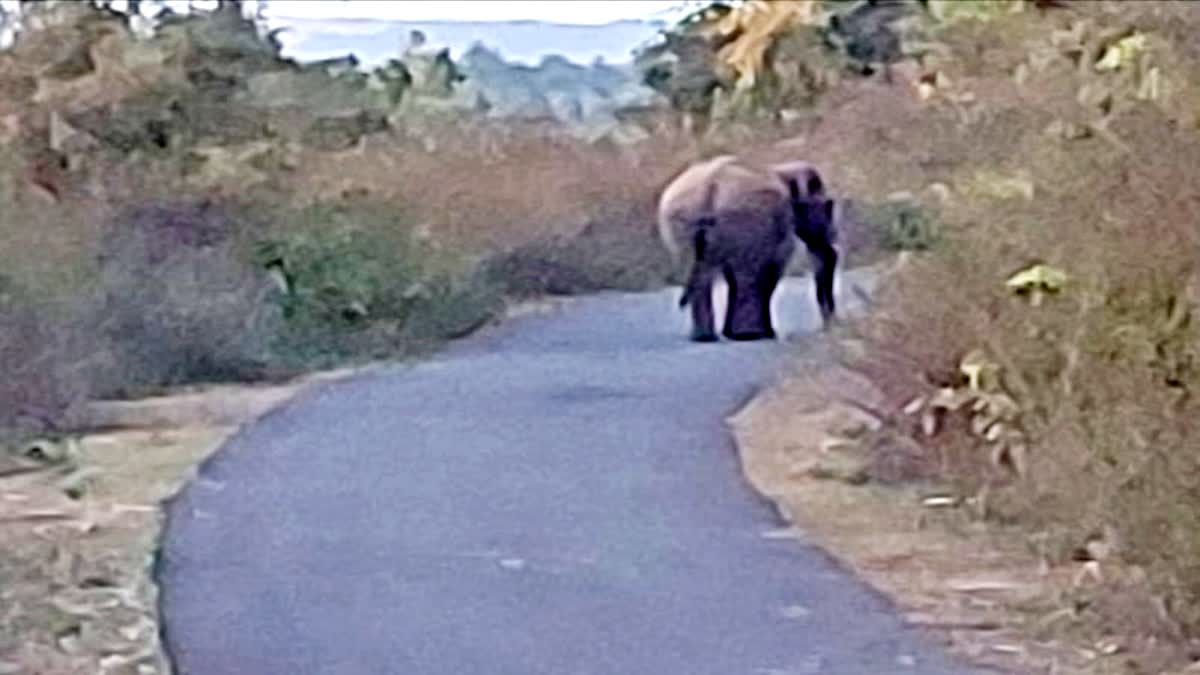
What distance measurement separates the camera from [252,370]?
18.9 meters

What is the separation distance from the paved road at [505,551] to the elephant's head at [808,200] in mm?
5154

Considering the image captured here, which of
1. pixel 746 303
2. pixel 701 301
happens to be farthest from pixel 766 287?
pixel 701 301

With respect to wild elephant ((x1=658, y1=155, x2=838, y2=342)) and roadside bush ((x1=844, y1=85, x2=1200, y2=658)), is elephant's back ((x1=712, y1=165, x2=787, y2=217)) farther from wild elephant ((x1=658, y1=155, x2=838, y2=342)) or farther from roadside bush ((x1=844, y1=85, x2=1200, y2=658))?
roadside bush ((x1=844, y1=85, x2=1200, y2=658))

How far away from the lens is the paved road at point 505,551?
8938mm

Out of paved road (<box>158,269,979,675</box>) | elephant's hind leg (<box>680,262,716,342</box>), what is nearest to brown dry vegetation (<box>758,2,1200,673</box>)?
paved road (<box>158,269,979,675</box>)

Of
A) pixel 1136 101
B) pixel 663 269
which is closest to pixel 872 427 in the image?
pixel 1136 101

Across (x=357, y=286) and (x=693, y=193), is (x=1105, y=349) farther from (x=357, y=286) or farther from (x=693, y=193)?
(x=693, y=193)

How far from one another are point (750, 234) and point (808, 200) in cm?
57

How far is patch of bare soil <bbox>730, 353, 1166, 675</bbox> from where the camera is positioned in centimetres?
910

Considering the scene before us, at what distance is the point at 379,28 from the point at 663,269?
3.56 metres

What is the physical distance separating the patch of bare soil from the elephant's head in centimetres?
641

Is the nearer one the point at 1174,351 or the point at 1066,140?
the point at 1174,351

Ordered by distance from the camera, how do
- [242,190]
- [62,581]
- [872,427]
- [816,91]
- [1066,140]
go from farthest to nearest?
[816,91], [242,190], [872,427], [62,581], [1066,140]

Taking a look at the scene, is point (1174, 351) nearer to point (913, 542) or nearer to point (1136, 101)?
point (1136, 101)
